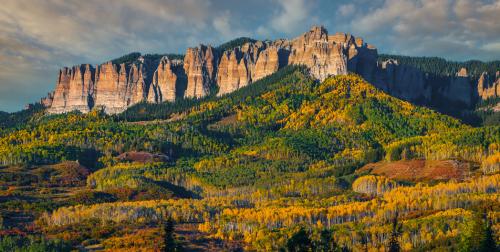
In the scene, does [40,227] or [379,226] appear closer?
[379,226]

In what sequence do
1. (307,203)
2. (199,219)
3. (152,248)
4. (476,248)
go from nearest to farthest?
(476,248)
(152,248)
(199,219)
(307,203)

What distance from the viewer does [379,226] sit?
523ft

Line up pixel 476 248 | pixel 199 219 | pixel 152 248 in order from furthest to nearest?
pixel 199 219
pixel 152 248
pixel 476 248

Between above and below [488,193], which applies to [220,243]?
below

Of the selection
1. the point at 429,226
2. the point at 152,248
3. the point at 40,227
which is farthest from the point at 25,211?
the point at 429,226

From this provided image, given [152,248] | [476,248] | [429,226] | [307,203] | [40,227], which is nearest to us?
[476,248]

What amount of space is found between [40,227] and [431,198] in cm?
10471

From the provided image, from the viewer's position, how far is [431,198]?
18325 cm

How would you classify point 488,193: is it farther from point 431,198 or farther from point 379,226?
point 379,226

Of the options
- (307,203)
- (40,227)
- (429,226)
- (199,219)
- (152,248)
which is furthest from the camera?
(307,203)

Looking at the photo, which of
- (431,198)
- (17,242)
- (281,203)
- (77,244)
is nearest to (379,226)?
(431,198)

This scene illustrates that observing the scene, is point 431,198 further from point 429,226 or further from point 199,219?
point 199,219

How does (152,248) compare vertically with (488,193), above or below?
below

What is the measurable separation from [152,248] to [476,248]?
68041 mm
